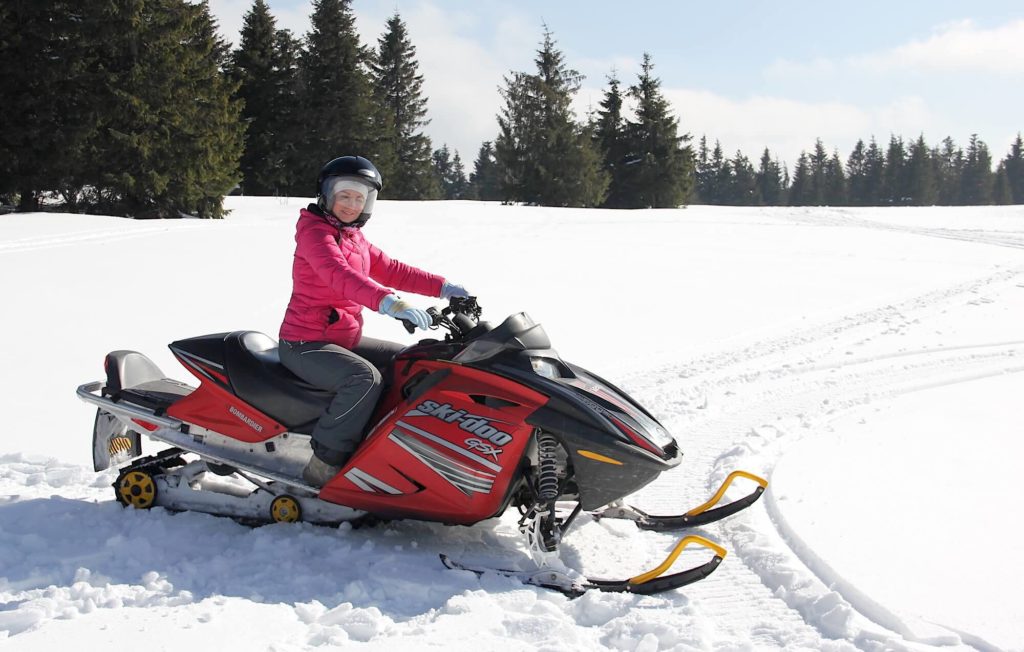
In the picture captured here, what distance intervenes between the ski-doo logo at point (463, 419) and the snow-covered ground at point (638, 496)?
59 cm

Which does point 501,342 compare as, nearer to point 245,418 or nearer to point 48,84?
point 245,418

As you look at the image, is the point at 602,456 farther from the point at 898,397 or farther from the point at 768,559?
the point at 898,397

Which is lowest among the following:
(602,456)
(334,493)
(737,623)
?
(737,623)

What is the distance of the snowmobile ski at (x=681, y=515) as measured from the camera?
3809mm

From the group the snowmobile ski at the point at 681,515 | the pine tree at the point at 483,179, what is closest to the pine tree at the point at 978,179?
the pine tree at the point at 483,179

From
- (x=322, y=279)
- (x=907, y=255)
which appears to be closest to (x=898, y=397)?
(x=322, y=279)

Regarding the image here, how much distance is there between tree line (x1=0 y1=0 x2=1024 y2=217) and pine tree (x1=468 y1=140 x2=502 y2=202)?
573mm

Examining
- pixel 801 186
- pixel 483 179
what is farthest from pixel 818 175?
Result: pixel 483 179

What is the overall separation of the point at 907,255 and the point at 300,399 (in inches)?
631

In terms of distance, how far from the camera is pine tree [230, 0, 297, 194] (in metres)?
31.0

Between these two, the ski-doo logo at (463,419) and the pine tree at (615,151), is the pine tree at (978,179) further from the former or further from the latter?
the ski-doo logo at (463,419)

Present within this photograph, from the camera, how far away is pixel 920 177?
70.2 m

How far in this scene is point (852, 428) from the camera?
5.38 metres

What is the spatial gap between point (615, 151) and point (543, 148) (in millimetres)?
7936
